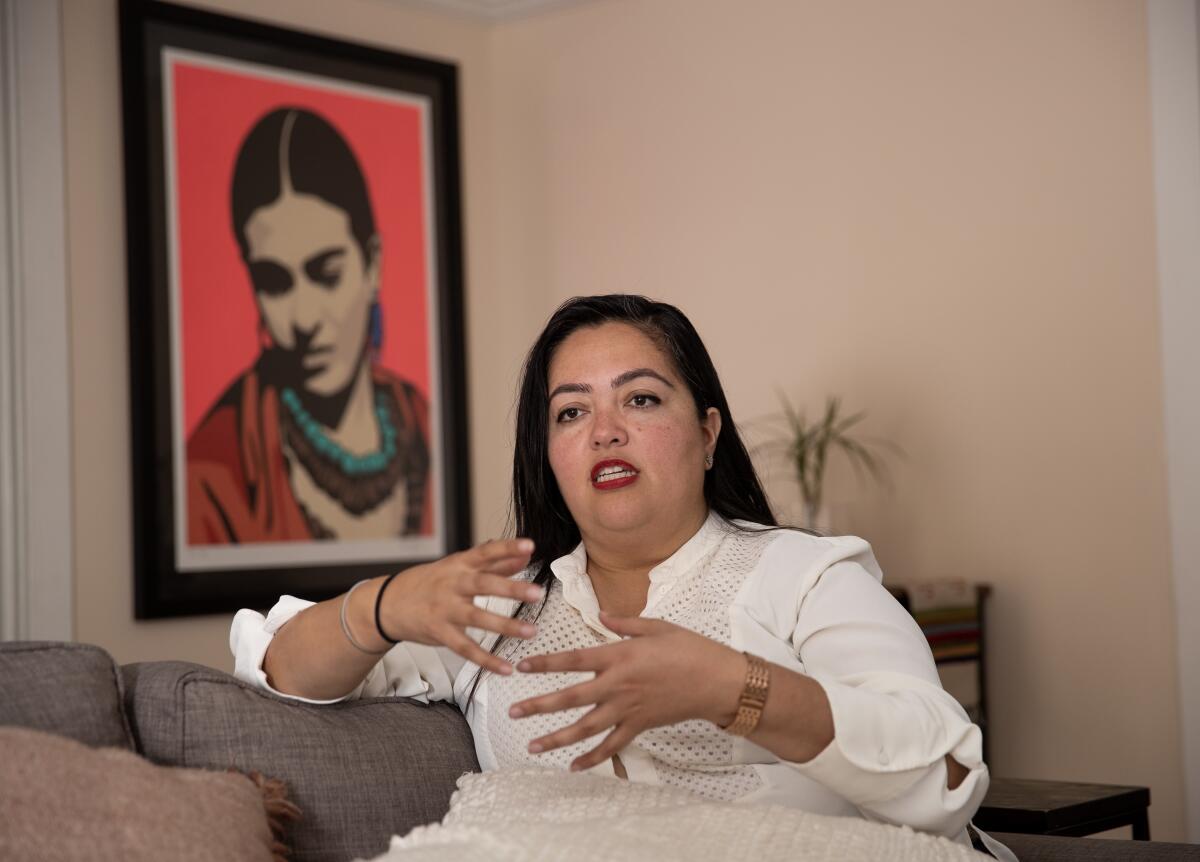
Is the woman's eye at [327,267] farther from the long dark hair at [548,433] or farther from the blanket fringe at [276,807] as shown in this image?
the blanket fringe at [276,807]

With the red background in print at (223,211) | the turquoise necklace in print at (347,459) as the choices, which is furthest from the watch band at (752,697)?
the turquoise necklace in print at (347,459)

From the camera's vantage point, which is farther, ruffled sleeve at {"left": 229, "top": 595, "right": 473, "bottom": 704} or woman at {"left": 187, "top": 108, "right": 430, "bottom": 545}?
woman at {"left": 187, "top": 108, "right": 430, "bottom": 545}

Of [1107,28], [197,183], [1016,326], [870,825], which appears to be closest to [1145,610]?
[1016,326]

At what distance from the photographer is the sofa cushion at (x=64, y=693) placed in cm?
142

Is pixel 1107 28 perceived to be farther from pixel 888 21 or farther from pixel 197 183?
pixel 197 183

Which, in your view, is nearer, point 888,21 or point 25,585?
point 25,585

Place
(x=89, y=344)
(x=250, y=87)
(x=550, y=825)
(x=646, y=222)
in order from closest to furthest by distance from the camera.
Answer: (x=550, y=825) → (x=89, y=344) → (x=250, y=87) → (x=646, y=222)

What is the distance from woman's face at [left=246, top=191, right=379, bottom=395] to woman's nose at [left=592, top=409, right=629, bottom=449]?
2497 mm

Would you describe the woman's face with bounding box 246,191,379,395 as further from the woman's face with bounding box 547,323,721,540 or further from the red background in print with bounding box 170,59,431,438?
the woman's face with bounding box 547,323,721,540

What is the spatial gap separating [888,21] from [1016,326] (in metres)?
0.99

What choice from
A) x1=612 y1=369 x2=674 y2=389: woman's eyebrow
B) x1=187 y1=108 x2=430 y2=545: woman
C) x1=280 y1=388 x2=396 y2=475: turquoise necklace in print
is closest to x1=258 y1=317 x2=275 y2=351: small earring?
x1=187 y1=108 x2=430 y2=545: woman

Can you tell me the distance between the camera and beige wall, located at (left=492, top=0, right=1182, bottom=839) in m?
3.50

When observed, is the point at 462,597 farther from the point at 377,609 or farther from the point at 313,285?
the point at 313,285

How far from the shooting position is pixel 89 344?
3.80 m
